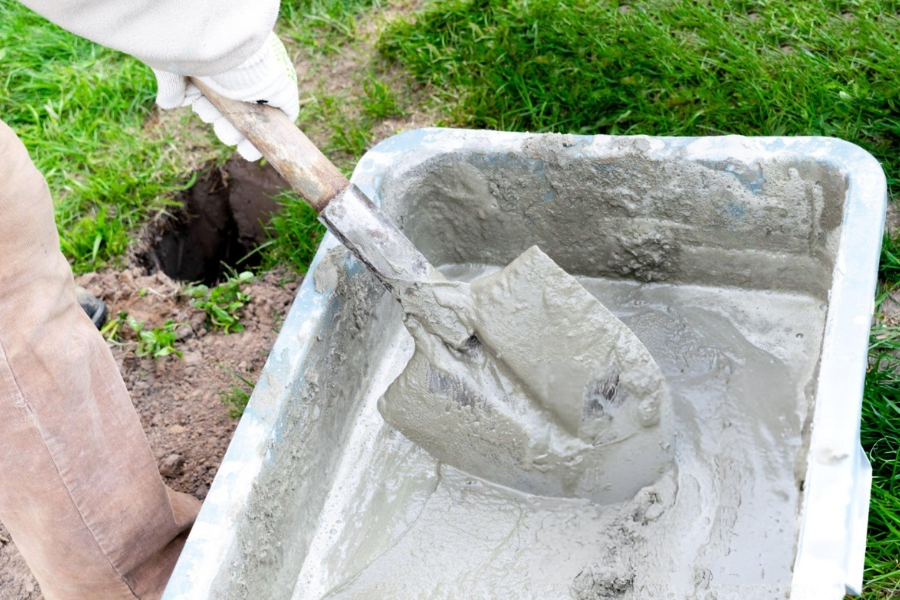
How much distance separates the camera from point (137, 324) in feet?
7.41

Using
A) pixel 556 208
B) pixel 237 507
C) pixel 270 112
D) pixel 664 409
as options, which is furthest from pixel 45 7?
pixel 664 409

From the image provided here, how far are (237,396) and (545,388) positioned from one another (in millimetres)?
875

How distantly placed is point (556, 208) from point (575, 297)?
0.37 meters

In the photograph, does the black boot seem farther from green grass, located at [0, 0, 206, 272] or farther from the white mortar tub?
the white mortar tub

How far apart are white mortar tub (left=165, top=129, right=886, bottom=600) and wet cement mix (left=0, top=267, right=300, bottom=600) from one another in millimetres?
434

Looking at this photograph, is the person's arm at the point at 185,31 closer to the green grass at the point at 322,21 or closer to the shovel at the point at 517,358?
the shovel at the point at 517,358

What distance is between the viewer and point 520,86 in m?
2.50

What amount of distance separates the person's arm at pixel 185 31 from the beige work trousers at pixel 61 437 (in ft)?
0.96

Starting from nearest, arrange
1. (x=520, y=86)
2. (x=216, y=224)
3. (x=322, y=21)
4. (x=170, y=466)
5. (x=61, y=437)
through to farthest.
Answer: (x=61, y=437) → (x=170, y=466) → (x=520, y=86) → (x=216, y=224) → (x=322, y=21)

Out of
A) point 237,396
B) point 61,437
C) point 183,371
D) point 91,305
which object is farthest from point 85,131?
point 61,437

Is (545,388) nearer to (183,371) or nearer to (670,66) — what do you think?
(183,371)

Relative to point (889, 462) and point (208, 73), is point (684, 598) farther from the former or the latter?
point (208, 73)

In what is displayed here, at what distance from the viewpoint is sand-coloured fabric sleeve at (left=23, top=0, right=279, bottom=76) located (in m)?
1.32

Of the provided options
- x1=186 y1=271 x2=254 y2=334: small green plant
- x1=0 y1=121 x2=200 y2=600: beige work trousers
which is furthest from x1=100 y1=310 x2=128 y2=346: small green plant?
x1=0 y1=121 x2=200 y2=600: beige work trousers
